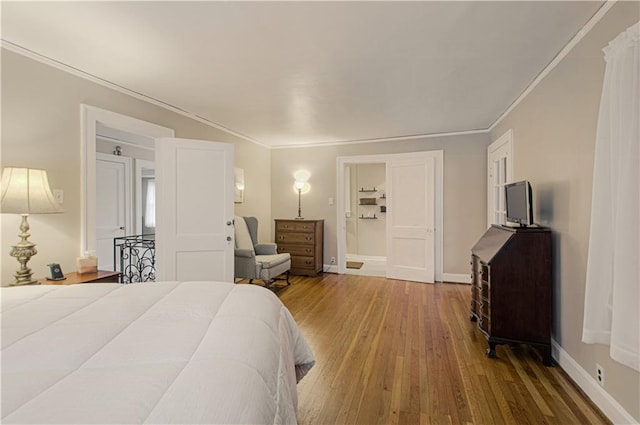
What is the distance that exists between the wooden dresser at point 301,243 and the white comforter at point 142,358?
3.79 m

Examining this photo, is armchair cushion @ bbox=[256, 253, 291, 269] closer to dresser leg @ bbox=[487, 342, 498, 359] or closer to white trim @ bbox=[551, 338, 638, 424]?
dresser leg @ bbox=[487, 342, 498, 359]

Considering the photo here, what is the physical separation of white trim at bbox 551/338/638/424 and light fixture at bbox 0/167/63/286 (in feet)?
12.4

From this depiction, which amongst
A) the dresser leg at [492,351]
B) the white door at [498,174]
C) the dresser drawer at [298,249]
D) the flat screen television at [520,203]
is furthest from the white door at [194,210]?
the white door at [498,174]

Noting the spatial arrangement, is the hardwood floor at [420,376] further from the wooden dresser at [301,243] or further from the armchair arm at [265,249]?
the wooden dresser at [301,243]

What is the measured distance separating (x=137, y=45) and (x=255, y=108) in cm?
151

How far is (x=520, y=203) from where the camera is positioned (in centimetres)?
267

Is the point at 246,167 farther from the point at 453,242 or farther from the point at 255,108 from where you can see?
the point at 453,242

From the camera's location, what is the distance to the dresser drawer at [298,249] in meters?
5.25

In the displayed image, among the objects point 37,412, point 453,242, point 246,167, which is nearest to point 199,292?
point 37,412

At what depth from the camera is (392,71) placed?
8.57ft

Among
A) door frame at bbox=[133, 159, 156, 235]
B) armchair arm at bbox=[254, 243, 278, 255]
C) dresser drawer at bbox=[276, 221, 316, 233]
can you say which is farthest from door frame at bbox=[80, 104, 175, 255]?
dresser drawer at bbox=[276, 221, 316, 233]

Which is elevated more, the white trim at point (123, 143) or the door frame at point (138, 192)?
the white trim at point (123, 143)

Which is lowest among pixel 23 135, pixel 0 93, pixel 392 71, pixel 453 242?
pixel 453 242

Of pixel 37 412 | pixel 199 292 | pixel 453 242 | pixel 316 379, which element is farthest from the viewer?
pixel 453 242
